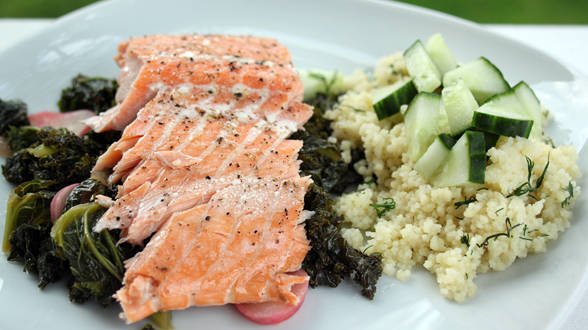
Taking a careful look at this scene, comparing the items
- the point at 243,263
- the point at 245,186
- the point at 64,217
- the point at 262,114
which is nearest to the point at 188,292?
the point at 243,263

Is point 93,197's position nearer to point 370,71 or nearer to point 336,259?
point 336,259

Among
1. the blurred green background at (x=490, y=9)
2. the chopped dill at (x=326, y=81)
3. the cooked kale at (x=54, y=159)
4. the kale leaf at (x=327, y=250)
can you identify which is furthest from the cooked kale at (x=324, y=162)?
the blurred green background at (x=490, y=9)

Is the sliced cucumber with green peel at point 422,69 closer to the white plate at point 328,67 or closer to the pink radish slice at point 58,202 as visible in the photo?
the white plate at point 328,67

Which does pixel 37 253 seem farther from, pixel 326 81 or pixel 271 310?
pixel 326 81

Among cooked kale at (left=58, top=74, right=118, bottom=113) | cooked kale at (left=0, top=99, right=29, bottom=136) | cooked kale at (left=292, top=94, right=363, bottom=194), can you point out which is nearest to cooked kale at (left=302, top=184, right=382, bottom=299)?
cooked kale at (left=292, top=94, right=363, bottom=194)

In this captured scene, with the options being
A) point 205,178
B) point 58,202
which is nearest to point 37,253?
point 58,202

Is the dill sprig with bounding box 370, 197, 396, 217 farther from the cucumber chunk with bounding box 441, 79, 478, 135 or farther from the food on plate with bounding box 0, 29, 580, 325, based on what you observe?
the cucumber chunk with bounding box 441, 79, 478, 135

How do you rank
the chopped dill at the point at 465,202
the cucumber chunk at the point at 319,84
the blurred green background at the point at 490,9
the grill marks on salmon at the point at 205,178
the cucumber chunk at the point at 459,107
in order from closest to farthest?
the grill marks on salmon at the point at 205,178 < the chopped dill at the point at 465,202 < the cucumber chunk at the point at 459,107 < the cucumber chunk at the point at 319,84 < the blurred green background at the point at 490,9
